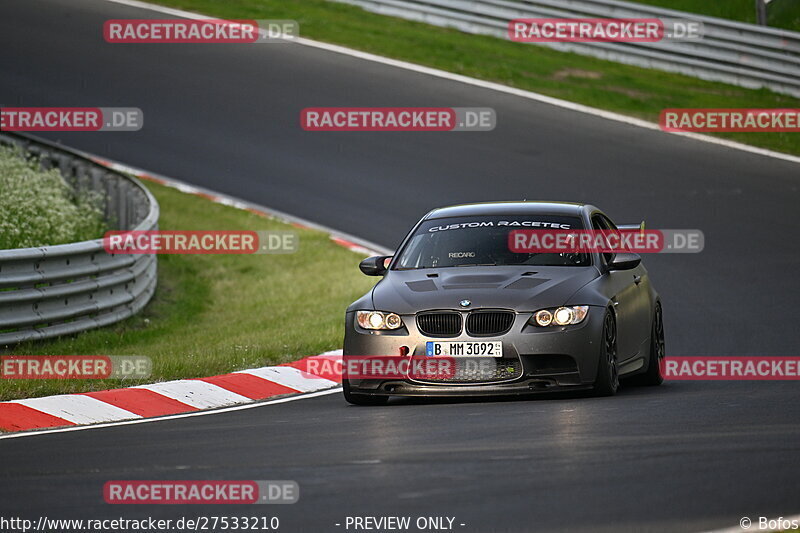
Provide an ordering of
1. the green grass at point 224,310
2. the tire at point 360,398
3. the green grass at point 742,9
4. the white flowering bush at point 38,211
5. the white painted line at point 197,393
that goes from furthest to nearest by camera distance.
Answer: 1. the green grass at point 742,9
2. the white flowering bush at point 38,211
3. the green grass at point 224,310
4. the white painted line at point 197,393
5. the tire at point 360,398

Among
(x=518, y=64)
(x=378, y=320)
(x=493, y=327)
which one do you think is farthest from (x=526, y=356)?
(x=518, y=64)

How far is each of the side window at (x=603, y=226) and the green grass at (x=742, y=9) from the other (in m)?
19.0

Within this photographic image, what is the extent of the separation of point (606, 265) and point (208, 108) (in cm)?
1499

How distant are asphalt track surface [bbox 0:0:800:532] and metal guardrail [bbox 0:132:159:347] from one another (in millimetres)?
3224

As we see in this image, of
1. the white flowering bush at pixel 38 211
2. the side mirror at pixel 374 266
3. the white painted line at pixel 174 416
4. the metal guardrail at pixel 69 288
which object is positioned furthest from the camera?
the white flowering bush at pixel 38 211

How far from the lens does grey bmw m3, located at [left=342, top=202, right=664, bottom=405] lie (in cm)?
948

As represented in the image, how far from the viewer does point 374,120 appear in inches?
943

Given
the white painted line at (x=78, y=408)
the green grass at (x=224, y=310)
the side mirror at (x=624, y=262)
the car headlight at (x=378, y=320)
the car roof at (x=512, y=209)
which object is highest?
the car roof at (x=512, y=209)

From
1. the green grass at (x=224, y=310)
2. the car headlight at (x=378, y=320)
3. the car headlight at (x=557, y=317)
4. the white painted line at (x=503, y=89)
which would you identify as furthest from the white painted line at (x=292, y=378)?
the white painted line at (x=503, y=89)

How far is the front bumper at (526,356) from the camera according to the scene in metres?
9.45

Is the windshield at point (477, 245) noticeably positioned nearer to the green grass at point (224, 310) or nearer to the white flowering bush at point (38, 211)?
the green grass at point (224, 310)

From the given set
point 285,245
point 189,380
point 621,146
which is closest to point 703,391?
point 189,380

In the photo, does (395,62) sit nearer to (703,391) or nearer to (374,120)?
(374,120)

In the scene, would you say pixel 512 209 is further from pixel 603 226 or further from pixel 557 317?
pixel 557 317
